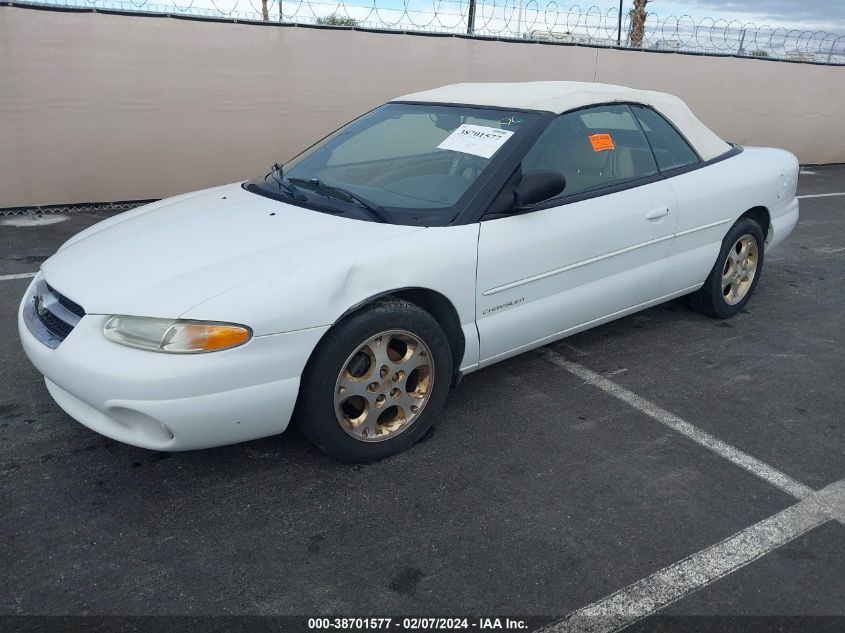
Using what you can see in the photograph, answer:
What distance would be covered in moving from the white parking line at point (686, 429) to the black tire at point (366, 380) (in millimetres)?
1073

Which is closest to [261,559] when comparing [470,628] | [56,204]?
[470,628]

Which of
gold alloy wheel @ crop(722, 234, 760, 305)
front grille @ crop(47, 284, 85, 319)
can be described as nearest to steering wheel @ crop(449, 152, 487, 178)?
front grille @ crop(47, 284, 85, 319)

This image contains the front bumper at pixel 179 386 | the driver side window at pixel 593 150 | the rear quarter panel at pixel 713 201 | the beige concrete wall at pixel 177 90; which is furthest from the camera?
the beige concrete wall at pixel 177 90

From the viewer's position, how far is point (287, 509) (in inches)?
113

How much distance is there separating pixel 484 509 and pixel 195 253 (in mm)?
1546

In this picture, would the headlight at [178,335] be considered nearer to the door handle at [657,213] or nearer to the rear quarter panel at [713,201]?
the door handle at [657,213]

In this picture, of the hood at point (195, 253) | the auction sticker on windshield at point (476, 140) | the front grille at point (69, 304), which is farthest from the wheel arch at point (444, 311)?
the front grille at point (69, 304)

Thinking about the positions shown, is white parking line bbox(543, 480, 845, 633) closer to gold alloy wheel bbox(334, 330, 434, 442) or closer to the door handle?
gold alloy wheel bbox(334, 330, 434, 442)

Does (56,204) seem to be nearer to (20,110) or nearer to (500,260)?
(20,110)

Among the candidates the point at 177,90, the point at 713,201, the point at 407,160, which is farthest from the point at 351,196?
the point at 177,90

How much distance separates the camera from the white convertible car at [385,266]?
272 cm

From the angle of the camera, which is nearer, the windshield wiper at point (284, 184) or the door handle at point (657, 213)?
the windshield wiper at point (284, 184)

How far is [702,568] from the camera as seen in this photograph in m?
2.60

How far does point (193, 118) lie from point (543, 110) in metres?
5.38
